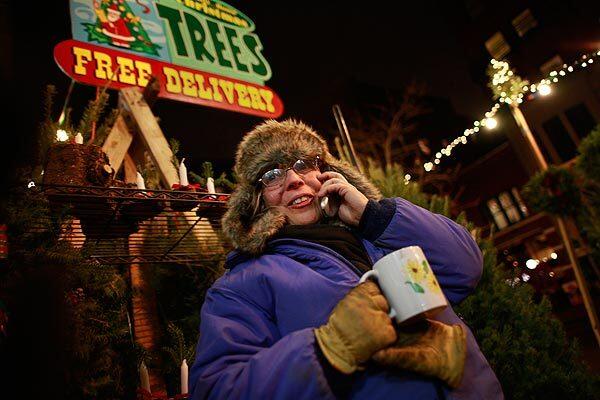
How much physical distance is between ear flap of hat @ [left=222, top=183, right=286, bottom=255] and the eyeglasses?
0.13 m

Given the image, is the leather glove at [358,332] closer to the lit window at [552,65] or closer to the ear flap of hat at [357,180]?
the ear flap of hat at [357,180]

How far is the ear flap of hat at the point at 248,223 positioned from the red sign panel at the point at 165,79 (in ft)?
10.1

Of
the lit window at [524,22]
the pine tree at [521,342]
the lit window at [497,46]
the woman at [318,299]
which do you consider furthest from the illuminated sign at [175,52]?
the lit window at [497,46]

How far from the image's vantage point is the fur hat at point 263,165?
7.17ft

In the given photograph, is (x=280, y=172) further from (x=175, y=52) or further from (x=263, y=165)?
(x=175, y=52)

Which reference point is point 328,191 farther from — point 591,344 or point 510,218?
point 510,218

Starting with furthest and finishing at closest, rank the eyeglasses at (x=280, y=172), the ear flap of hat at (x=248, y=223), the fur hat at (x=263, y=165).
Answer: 1. the eyeglasses at (x=280, y=172)
2. the fur hat at (x=263, y=165)
3. the ear flap of hat at (x=248, y=223)

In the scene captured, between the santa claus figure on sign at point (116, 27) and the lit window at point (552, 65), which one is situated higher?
the lit window at point (552, 65)

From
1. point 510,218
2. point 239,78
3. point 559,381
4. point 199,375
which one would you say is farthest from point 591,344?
point 510,218

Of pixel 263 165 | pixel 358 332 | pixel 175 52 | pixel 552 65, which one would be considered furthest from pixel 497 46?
pixel 358 332

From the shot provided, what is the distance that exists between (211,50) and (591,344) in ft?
36.2

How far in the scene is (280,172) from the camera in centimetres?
232

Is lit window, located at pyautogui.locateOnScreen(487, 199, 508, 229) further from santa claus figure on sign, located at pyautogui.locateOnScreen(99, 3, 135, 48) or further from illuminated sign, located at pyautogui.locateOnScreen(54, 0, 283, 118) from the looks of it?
santa claus figure on sign, located at pyautogui.locateOnScreen(99, 3, 135, 48)

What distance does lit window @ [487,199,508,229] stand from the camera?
23828 mm
